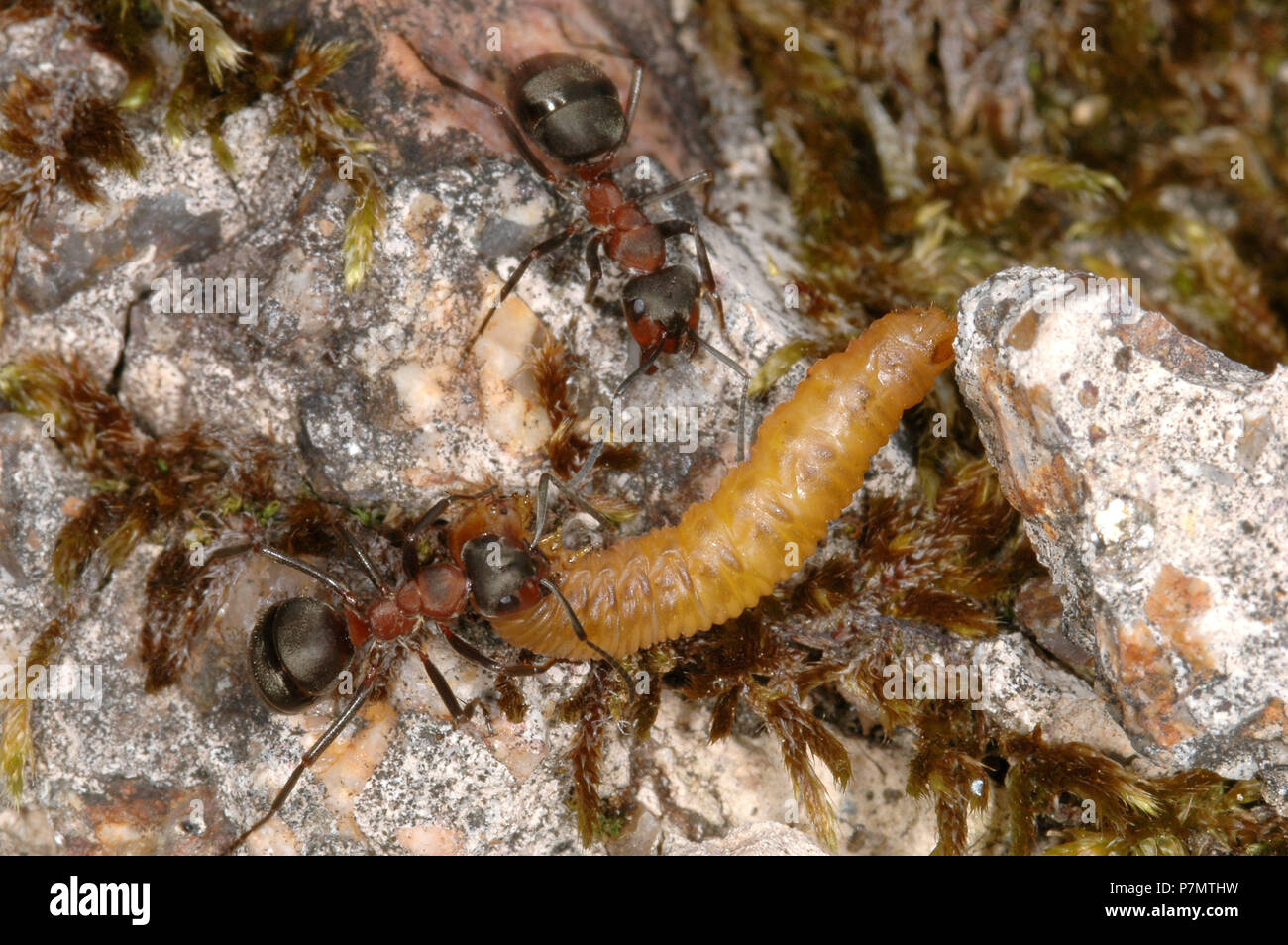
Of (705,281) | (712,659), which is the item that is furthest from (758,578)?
(705,281)

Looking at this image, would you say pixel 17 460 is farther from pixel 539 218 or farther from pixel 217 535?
pixel 539 218

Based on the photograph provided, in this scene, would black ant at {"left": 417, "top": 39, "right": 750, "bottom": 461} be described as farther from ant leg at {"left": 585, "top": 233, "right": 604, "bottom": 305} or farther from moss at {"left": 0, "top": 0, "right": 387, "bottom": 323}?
moss at {"left": 0, "top": 0, "right": 387, "bottom": 323}

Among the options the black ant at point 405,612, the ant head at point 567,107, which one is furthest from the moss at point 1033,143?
the black ant at point 405,612

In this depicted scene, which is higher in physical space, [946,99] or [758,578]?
[946,99]

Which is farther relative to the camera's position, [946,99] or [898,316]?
[946,99]

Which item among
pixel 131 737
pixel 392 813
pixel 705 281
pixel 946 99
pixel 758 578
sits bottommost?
pixel 392 813

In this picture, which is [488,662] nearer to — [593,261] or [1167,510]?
[593,261]

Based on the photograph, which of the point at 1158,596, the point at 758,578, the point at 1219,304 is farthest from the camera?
the point at 1219,304
